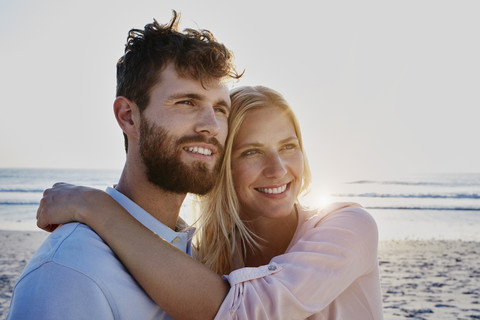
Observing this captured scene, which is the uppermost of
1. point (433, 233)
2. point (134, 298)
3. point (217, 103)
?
point (217, 103)

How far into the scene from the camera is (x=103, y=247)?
1.93m

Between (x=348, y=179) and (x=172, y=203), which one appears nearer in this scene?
(x=172, y=203)

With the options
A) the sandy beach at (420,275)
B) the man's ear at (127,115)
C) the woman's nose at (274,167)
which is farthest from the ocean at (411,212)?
the man's ear at (127,115)

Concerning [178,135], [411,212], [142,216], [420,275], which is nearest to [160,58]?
[178,135]

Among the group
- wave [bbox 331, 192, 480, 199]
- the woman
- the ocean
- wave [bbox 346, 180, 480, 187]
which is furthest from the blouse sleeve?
wave [bbox 346, 180, 480, 187]

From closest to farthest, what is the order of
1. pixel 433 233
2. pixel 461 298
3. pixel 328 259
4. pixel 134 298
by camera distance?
1. pixel 134 298
2. pixel 328 259
3. pixel 461 298
4. pixel 433 233

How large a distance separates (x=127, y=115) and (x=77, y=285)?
1.35 meters

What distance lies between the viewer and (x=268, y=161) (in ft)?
10.5

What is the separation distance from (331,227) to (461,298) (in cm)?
622

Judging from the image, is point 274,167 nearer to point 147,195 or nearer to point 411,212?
point 147,195

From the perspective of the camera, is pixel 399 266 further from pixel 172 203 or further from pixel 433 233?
pixel 172 203

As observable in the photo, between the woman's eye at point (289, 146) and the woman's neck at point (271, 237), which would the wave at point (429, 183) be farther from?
the woman's eye at point (289, 146)

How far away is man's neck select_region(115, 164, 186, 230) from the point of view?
101 inches

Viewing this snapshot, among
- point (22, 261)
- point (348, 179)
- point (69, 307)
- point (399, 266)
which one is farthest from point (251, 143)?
point (348, 179)
